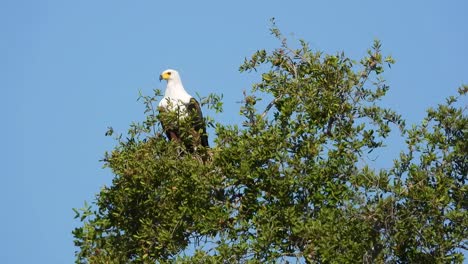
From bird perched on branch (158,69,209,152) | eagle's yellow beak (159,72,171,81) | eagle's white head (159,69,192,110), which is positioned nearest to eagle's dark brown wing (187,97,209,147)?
bird perched on branch (158,69,209,152)

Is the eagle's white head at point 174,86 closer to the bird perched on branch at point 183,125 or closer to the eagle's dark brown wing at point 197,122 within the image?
the eagle's dark brown wing at point 197,122

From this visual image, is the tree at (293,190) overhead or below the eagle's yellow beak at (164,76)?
below

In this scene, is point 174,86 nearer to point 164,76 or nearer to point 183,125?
point 164,76

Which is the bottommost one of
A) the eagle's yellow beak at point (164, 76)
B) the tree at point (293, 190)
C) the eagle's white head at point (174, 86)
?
the tree at point (293, 190)

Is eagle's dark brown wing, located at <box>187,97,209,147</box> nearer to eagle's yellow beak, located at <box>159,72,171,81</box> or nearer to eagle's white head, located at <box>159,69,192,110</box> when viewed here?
eagle's white head, located at <box>159,69,192,110</box>

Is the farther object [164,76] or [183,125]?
[164,76]

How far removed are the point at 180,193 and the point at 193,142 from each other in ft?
3.32

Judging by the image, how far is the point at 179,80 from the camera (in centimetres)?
1794

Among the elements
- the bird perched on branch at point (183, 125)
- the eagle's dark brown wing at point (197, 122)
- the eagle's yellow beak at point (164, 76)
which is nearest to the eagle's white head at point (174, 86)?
the eagle's yellow beak at point (164, 76)

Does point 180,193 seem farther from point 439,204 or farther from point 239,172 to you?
point 439,204

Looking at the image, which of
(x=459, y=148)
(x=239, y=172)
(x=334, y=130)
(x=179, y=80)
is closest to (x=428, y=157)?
(x=459, y=148)

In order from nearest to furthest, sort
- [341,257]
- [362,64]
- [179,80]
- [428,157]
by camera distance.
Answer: [341,257] < [428,157] < [362,64] < [179,80]

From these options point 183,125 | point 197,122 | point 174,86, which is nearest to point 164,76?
point 174,86

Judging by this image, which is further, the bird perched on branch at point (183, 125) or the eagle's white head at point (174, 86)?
the eagle's white head at point (174, 86)
